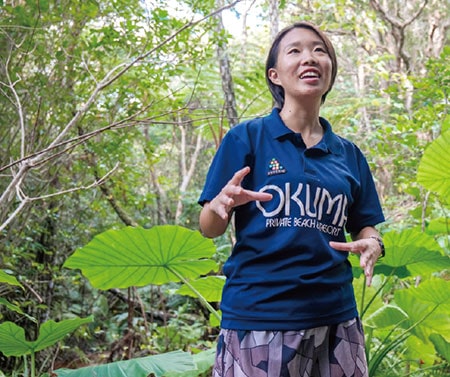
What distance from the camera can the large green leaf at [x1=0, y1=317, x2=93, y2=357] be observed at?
1.45 meters

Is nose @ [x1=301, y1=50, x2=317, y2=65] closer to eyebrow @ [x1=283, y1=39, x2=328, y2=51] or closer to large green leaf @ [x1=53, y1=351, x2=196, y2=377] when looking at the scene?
eyebrow @ [x1=283, y1=39, x2=328, y2=51]

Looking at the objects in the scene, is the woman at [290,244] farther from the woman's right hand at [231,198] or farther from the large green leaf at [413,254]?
the large green leaf at [413,254]

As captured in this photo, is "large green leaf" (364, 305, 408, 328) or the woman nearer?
the woman

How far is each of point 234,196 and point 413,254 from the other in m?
0.84

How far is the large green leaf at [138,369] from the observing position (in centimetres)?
136

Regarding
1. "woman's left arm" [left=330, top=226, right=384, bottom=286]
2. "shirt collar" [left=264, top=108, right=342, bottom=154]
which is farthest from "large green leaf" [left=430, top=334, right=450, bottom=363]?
"shirt collar" [left=264, top=108, right=342, bottom=154]

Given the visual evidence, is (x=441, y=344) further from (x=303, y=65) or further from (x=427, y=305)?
(x=303, y=65)

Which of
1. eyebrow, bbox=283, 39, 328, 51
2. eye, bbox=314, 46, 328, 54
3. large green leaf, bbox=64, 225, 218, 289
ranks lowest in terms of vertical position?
large green leaf, bbox=64, 225, 218, 289

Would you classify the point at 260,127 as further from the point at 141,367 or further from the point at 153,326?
the point at 153,326

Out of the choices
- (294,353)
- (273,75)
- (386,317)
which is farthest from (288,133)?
(386,317)

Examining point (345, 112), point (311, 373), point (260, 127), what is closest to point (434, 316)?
point (311, 373)

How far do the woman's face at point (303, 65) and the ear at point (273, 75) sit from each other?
18 mm

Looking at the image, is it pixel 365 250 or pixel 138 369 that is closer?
pixel 365 250

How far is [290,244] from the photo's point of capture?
99 centimetres
